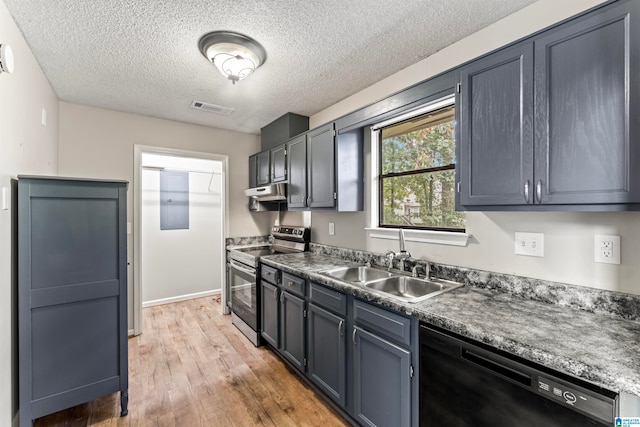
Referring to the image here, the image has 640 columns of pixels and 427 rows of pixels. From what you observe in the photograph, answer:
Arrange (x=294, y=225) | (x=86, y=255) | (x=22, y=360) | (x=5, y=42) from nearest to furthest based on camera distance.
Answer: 1. (x=5, y=42)
2. (x=22, y=360)
3. (x=86, y=255)
4. (x=294, y=225)

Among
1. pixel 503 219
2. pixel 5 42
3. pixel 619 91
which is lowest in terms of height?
pixel 503 219

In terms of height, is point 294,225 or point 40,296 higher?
point 294,225

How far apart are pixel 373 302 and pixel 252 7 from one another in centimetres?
177

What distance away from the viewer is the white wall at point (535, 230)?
131cm

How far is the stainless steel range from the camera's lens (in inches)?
117

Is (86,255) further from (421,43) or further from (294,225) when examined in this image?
(421,43)

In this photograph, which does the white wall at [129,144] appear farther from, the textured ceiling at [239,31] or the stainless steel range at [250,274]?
the stainless steel range at [250,274]

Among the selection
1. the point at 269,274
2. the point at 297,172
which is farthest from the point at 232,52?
the point at 269,274

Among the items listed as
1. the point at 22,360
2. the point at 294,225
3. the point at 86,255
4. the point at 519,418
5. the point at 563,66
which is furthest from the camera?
the point at 294,225

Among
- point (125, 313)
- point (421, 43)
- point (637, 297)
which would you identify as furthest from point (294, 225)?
point (637, 297)

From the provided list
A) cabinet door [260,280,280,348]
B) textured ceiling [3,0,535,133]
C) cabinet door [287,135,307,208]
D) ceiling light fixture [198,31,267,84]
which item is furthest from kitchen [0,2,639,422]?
ceiling light fixture [198,31,267,84]

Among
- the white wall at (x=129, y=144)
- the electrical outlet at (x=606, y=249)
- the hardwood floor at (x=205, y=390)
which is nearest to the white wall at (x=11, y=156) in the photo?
the hardwood floor at (x=205, y=390)

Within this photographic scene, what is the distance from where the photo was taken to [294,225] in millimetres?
3783

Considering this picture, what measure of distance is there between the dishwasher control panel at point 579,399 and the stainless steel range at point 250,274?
2.38 m
